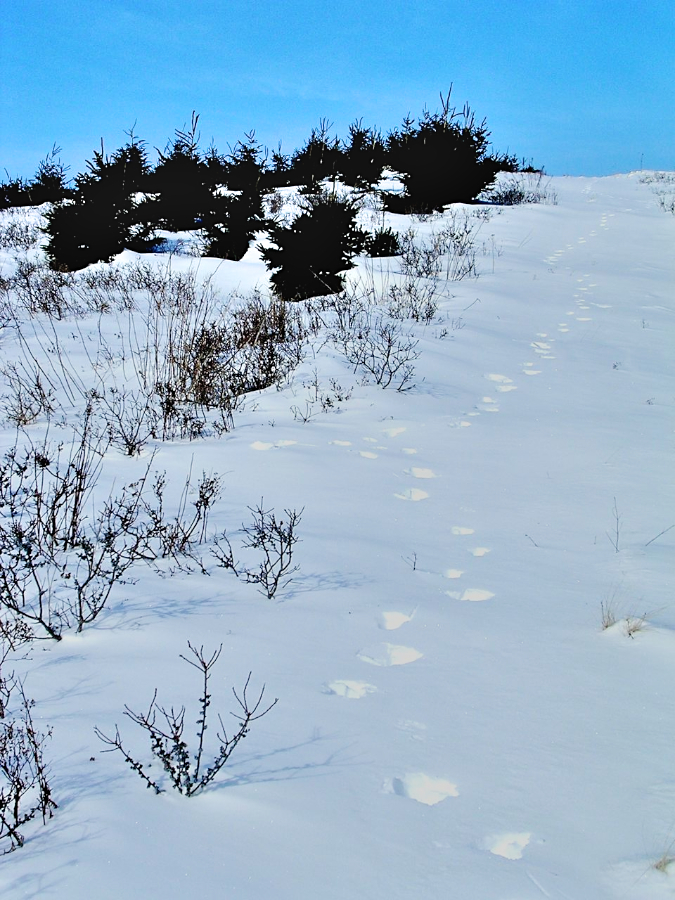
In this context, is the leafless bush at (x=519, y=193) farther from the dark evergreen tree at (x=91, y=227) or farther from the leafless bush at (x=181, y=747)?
the leafless bush at (x=181, y=747)

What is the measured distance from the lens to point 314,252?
304 inches

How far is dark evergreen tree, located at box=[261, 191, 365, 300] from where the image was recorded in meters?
7.68

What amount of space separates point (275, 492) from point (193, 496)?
1.37 ft

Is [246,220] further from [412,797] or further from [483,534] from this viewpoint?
[412,797]

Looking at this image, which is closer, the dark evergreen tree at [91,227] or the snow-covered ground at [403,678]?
the snow-covered ground at [403,678]

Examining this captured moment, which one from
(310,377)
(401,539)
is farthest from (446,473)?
(310,377)

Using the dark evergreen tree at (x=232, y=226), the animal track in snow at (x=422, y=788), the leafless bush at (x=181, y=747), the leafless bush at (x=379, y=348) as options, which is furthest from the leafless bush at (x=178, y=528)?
the dark evergreen tree at (x=232, y=226)

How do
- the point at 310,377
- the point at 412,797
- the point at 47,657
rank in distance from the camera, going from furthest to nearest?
the point at 310,377
the point at 47,657
the point at 412,797

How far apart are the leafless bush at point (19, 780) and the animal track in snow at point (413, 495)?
1965 millimetres

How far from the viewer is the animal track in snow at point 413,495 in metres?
3.07

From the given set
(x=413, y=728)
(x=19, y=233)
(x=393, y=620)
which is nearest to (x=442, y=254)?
(x=393, y=620)

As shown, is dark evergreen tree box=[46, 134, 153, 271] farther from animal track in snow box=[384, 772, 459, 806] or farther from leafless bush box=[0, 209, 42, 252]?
animal track in snow box=[384, 772, 459, 806]

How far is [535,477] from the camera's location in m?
3.31

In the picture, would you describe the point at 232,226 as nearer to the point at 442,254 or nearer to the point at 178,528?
the point at 442,254
